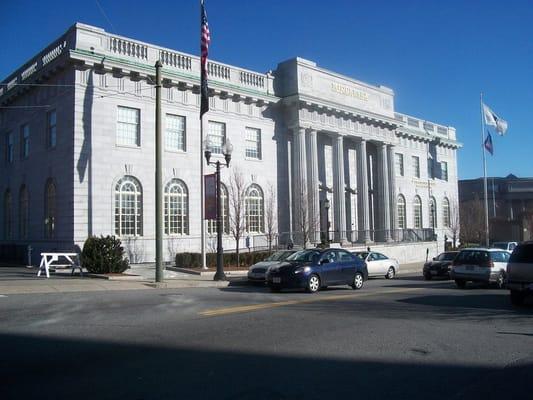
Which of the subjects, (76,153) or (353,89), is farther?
(353,89)

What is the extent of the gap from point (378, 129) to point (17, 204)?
92.2ft

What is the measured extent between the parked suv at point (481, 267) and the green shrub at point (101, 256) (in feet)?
45.9

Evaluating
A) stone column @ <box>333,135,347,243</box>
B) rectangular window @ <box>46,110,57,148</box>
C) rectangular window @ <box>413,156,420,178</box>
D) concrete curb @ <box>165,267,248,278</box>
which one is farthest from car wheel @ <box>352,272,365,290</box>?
rectangular window @ <box>413,156,420,178</box>

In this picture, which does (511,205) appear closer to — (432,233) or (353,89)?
(432,233)

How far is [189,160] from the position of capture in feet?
105

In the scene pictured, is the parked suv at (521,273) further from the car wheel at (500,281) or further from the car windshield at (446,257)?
the car windshield at (446,257)

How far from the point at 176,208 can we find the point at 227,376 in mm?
25092

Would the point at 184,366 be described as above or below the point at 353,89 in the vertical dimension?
below

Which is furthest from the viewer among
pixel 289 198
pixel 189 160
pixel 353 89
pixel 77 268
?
pixel 353 89

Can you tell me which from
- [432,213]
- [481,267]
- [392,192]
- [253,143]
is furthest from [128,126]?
[432,213]

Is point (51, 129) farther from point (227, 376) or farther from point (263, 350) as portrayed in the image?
point (227, 376)

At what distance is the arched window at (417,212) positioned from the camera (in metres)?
52.8

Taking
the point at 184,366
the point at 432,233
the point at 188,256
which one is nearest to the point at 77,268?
the point at 188,256

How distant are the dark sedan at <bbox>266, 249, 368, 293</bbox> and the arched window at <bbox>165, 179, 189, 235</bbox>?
1304 centimetres
